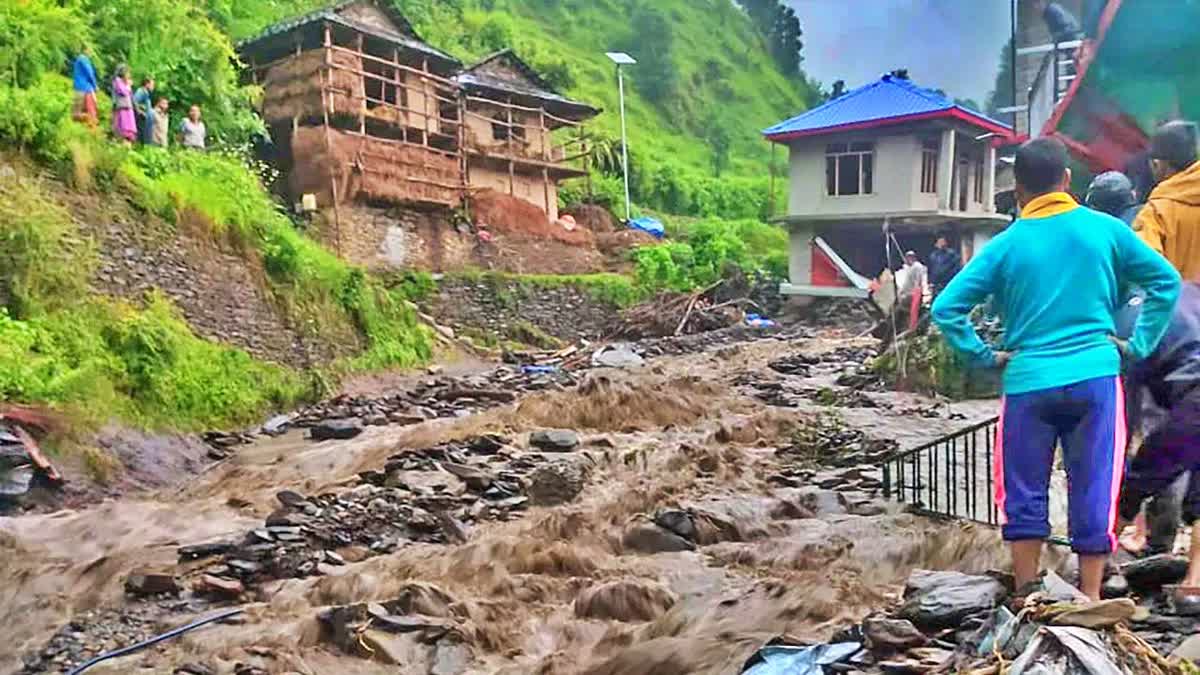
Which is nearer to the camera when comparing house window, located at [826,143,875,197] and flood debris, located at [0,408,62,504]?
flood debris, located at [0,408,62,504]

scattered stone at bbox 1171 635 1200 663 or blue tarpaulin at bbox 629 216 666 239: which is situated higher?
blue tarpaulin at bbox 629 216 666 239

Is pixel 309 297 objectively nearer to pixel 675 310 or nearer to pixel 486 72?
pixel 675 310

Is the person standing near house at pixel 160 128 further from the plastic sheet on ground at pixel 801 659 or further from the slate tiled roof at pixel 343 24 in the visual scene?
the plastic sheet on ground at pixel 801 659

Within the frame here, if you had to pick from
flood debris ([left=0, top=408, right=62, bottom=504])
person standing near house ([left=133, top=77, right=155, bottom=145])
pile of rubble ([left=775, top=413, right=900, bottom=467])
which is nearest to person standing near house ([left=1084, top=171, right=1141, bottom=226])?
pile of rubble ([left=775, top=413, right=900, bottom=467])

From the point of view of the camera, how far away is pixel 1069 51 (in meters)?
12.1

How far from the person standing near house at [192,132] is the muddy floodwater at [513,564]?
289 inches

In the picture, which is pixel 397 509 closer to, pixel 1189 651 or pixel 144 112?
pixel 1189 651

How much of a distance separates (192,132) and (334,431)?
728 cm

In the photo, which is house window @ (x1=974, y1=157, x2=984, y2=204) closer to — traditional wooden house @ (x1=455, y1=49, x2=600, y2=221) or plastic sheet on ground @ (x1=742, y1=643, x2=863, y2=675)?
traditional wooden house @ (x1=455, y1=49, x2=600, y2=221)

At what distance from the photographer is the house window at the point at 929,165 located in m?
21.0

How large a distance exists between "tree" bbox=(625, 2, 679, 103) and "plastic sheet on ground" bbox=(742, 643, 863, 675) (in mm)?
42925

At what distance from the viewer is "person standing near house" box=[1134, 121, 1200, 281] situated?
3.47m

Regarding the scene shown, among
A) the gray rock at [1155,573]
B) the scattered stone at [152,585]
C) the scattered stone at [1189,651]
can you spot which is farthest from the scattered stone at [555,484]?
the scattered stone at [1189,651]

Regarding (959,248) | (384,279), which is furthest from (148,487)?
(959,248)
